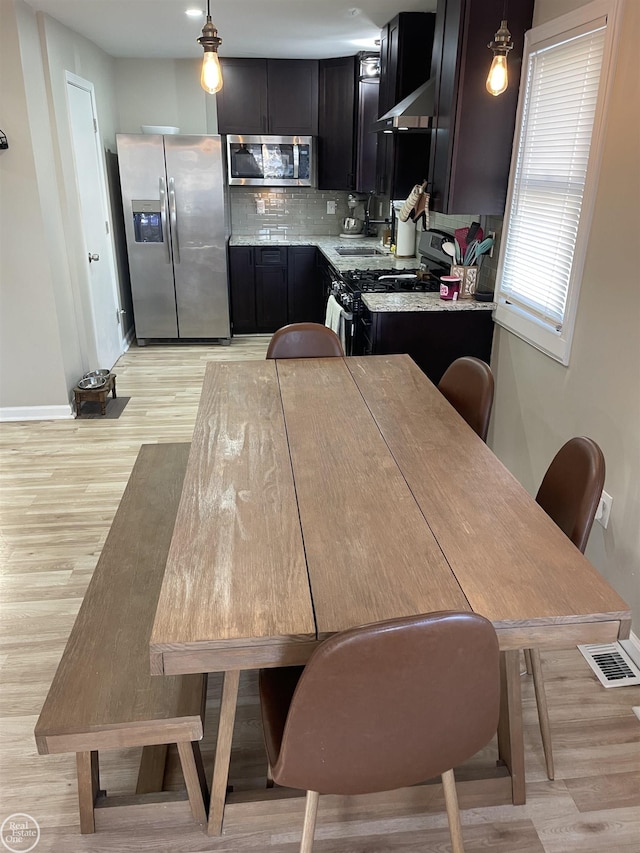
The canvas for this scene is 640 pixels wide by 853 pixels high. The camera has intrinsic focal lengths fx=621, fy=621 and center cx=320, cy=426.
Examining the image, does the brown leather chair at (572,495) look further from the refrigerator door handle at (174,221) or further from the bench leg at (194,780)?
the refrigerator door handle at (174,221)

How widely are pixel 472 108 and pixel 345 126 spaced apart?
270 centimetres

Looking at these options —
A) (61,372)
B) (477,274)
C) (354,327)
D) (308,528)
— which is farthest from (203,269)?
(308,528)

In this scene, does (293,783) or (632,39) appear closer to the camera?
(293,783)

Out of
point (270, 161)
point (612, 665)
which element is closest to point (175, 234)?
point (270, 161)

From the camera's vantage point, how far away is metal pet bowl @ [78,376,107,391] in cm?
412

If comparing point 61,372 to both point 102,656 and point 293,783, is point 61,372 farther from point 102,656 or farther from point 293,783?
point 293,783

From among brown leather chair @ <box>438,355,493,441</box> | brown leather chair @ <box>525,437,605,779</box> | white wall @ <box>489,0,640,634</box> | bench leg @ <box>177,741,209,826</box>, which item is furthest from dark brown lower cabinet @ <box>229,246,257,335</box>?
bench leg @ <box>177,741,209,826</box>

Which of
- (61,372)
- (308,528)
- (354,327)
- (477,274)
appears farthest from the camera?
(61,372)

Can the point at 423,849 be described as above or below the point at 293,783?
below

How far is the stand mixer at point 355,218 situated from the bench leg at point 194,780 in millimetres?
5287

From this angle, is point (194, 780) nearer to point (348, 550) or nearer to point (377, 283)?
point (348, 550)

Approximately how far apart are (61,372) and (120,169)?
2034mm

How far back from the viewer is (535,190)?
286 centimetres

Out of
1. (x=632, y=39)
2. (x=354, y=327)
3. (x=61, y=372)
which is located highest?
(x=632, y=39)
